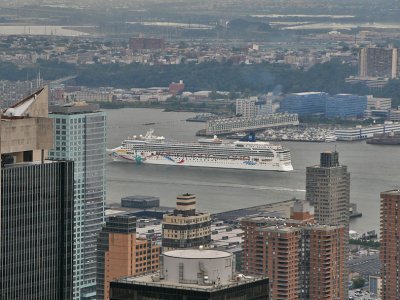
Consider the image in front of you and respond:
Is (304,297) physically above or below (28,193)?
below

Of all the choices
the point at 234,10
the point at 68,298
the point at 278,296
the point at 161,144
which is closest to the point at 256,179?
the point at 161,144

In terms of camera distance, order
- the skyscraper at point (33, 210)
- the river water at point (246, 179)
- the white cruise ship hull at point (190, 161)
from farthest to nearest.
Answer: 1. the white cruise ship hull at point (190, 161)
2. the river water at point (246, 179)
3. the skyscraper at point (33, 210)

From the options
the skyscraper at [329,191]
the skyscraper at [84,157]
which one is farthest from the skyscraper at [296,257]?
the skyscraper at [329,191]

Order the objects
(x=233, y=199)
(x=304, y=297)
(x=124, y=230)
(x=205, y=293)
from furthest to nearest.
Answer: (x=233, y=199)
(x=304, y=297)
(x=124, y=230)
(x=205, y=293)

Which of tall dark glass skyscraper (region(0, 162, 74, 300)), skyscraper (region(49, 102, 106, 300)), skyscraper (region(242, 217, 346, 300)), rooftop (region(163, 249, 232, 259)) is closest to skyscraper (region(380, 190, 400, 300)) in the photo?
skyscraper (region(242, 217, 346, 300))

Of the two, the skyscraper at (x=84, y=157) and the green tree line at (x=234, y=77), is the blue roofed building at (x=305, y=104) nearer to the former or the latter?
the green tree line at (x=234, y=77)

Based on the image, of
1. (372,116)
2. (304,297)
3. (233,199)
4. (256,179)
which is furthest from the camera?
(372,116)

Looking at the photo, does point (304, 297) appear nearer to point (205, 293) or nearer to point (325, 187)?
point (325, 187)
